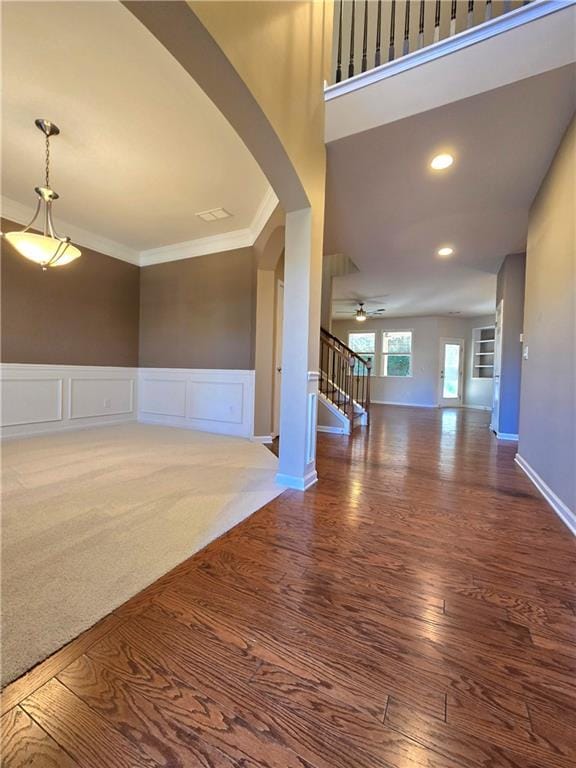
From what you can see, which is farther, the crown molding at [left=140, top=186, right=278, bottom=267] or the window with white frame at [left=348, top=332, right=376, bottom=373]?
the window with white frame at [left=348, top=332, right=376, bottom=373]

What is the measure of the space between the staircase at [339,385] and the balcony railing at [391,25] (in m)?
3.12

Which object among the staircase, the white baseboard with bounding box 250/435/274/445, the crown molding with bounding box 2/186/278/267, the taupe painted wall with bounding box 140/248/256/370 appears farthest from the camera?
the staircase

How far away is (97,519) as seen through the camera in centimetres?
182

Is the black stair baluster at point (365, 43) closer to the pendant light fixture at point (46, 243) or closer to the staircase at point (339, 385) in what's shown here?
the pendant light fixture at point (46, 243)

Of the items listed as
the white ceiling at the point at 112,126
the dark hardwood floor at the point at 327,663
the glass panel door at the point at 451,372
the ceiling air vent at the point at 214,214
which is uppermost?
the ceiling air vent at the point at 214,214

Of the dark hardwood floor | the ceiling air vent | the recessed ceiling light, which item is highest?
the ceiling air vent

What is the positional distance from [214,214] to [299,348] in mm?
2486

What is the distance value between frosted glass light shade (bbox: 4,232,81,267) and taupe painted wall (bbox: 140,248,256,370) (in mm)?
1809

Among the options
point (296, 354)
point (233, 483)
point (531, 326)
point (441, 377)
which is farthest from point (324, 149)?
point (441, 377)

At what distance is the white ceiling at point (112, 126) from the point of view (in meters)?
1.78

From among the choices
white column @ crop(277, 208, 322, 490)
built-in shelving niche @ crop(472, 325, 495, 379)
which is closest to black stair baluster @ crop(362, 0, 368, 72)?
white column @ crop(277, 208, 322, 490)

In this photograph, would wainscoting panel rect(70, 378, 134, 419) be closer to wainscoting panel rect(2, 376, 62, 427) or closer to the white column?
wainscoting panel rect(2, 376, 62, 427)

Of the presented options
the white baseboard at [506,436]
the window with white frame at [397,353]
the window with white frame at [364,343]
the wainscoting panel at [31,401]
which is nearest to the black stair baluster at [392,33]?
the white baseboard at [506,436]

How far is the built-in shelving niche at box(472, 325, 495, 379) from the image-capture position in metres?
8.84
